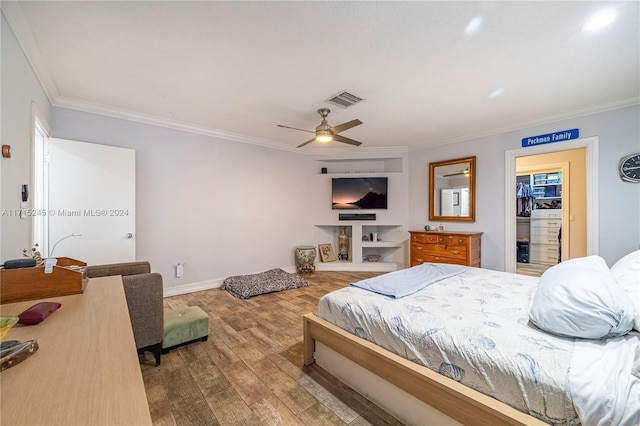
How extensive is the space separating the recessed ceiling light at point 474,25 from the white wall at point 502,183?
2734mm

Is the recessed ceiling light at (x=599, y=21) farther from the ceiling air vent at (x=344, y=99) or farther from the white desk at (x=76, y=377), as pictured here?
the white desk at (x=76, y=377)

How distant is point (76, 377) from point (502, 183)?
4999 millimetres

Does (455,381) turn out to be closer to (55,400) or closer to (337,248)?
(55,400)

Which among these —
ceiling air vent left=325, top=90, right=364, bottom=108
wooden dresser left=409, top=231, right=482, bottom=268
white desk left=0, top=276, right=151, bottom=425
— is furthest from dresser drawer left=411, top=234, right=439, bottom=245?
white desk left=0, top=276, right=151, bottom=425

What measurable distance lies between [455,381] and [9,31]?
3479 millimetres

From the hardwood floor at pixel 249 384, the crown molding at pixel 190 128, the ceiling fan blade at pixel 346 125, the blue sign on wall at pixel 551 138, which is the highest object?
the crown molding at pixel 190 128

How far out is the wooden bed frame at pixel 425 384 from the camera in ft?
3.84

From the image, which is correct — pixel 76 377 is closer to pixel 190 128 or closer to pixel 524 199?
pixel 190 128

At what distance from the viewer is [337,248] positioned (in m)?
5.87

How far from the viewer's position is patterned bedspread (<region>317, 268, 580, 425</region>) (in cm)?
111

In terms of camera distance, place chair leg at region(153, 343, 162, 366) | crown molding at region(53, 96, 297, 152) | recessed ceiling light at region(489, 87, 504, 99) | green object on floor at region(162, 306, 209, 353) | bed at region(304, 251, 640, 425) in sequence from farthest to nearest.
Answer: crown molding at region(53, 96, 297, 152)
recessed ceiling light at region(489, 87, 504, 99)
green object on floor at region(162, 306, 209, 353)
chair leg at region(153, 343, 162, 366)
bed at region(304, 251, 640, 425)

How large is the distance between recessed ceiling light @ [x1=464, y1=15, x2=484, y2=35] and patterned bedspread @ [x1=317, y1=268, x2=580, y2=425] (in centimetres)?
194

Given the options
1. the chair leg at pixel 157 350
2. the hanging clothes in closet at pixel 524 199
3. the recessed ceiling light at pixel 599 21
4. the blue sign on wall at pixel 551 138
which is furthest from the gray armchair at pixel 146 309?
the hanging clothes in closet at pixel 524 199

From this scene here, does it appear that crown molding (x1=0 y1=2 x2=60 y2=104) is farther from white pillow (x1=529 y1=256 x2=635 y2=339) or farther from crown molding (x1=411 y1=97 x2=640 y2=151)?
crown molding (x1=411 y1=97 x2=640 y2=151)
